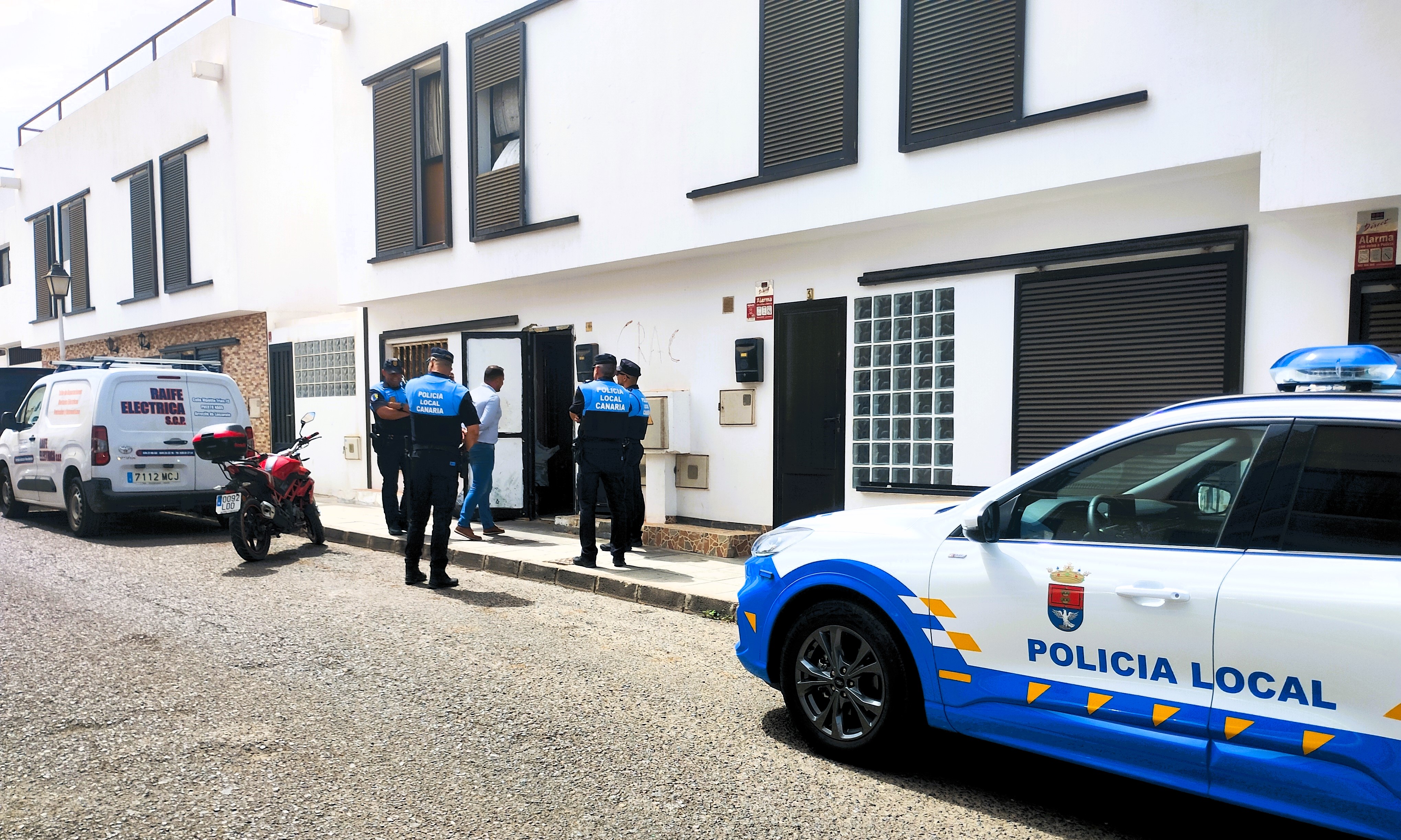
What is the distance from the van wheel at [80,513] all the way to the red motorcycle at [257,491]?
1444mm

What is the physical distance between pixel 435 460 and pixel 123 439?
15.3 feet

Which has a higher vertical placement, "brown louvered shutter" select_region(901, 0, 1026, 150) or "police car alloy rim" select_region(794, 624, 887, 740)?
"brown louvered shutter" select_region(901, 0, 1026, 150)

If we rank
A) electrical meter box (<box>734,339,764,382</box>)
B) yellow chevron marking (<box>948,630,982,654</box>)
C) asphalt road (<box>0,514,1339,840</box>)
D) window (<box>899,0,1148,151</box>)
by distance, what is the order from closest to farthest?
asphalt road (<box>0,514,1339,840</box>) → yellow chevron marking (<box>948,630,982,654</box>) → window (<box>899,0,1148,151</box>) → electrical meter box (<box>734,339,764,382</box>)

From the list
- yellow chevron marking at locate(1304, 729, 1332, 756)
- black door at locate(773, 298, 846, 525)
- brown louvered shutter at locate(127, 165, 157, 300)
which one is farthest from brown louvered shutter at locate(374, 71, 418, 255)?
yellow chevron marking at locate(1304, 729, 1332, 756)

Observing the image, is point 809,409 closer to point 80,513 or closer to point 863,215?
point 863,215

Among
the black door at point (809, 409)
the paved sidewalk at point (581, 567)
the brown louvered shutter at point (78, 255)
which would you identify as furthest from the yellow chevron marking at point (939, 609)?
the brown louvered shutter at point (78, 255)

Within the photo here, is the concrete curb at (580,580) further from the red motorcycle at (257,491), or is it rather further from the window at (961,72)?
the window at (961,72)

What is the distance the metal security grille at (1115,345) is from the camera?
6.87 metres

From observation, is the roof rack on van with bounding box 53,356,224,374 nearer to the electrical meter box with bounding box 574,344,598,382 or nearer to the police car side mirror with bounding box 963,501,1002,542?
the electrical meter box with bounding box 574,344,598,382

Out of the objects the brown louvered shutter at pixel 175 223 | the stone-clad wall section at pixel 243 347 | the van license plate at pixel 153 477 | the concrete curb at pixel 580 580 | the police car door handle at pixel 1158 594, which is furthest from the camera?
the brown louvered shutter at pixel 175 223

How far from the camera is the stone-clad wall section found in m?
17.8

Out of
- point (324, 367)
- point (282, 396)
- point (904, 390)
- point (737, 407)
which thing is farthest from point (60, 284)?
point (904, 390)

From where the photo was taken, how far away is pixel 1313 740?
2.88 m

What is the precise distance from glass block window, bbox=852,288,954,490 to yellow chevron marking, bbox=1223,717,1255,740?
5.28 m
